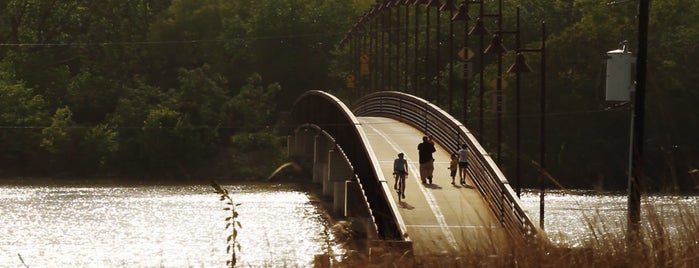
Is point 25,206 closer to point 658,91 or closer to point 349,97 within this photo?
point 349,97

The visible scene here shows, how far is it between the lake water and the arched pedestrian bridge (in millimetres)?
2173

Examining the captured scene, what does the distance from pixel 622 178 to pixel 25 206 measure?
34.1 metres

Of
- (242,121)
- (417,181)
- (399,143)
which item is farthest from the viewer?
(242,121)

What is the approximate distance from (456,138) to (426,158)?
580cm

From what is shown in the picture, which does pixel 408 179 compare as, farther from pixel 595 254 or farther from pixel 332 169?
pixel 595 254

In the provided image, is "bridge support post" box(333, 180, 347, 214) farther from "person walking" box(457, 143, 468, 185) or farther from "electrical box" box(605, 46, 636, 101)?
"electrical box" box(605, 46, 636, 101)

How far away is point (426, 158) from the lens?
39375 millimetres

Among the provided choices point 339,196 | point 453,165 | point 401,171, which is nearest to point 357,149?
point 453,165

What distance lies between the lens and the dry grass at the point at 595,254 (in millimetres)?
9922

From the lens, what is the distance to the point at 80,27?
12406 centimetres

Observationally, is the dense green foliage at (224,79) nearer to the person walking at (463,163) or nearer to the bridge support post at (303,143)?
the bridge support post at (303,143)

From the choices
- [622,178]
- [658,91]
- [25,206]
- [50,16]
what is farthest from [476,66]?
[658,91]

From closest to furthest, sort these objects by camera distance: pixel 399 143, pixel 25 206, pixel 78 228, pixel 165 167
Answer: pixel 399 143 < pixel 78 228 < pixel 25 206 < pixel 165 167

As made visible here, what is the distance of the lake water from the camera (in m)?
48.2
